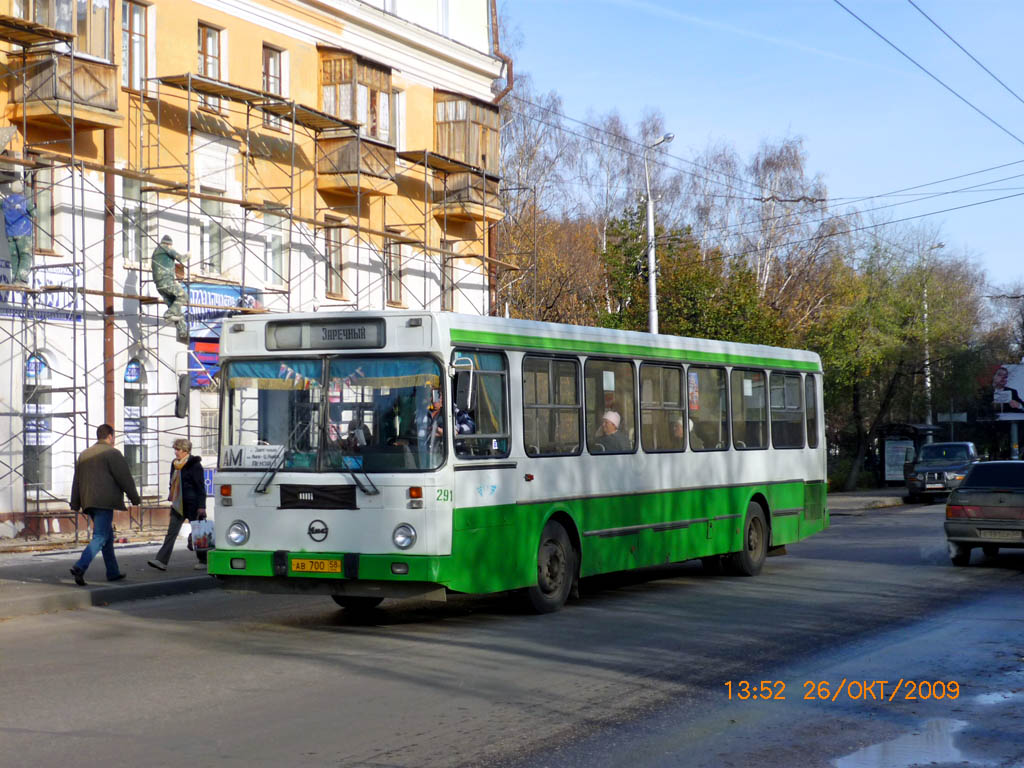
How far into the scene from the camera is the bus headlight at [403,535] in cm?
1117

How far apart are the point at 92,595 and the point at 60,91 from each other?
1062 cm

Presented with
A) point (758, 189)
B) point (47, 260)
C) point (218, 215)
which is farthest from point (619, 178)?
point (47, 260)

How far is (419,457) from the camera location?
11258 mm

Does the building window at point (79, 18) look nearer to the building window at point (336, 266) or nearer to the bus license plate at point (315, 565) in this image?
the building window at point (336, 266)

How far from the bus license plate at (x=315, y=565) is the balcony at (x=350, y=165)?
56.6 feet

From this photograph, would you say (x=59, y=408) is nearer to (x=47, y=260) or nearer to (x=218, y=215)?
(x=47, y=260)

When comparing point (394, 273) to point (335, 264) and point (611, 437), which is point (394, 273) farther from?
point (611, 437)

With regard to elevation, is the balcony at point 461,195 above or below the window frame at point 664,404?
above

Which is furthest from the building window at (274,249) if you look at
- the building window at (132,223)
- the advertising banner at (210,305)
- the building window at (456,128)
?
the building window at (456,128)

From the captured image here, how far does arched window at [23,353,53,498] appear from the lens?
2208cm

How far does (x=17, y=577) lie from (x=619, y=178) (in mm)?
47319

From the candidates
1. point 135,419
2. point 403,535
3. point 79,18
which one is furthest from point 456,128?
point 403,535

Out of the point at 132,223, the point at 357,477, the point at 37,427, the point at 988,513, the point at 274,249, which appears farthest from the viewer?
the point at 274,249

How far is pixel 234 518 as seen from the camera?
11.9 m
